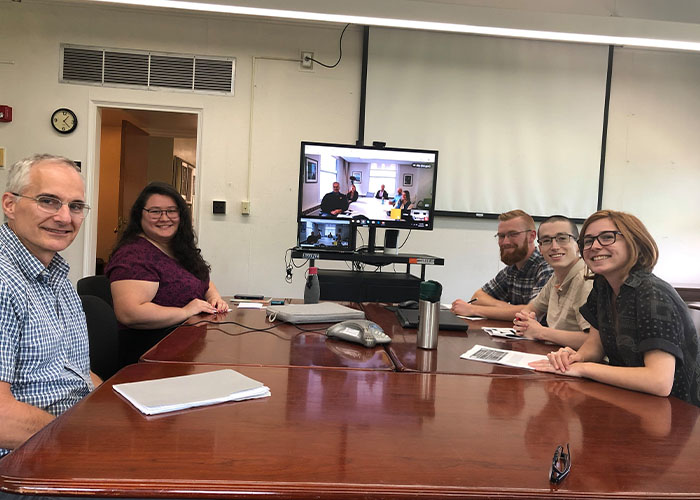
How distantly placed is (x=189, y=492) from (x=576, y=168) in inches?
177

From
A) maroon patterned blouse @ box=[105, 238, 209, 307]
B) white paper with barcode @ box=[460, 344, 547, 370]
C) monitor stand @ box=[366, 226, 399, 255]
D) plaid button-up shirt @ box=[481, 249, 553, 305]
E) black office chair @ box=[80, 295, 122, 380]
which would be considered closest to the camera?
white paper with barcode @ box=[460, 344, 547, 370]

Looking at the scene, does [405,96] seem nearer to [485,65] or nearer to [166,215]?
[485,65]

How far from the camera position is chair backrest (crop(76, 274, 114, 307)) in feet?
7.21

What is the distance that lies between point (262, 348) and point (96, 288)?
104 centimetres

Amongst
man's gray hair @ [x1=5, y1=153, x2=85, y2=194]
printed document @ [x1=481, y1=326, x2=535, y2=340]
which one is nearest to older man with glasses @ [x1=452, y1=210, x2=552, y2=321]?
printed document @ [x1=481, y1=326, x2=535, y2=340]

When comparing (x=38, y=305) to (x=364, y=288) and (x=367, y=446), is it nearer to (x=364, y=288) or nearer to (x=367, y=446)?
(x=367, y=446)

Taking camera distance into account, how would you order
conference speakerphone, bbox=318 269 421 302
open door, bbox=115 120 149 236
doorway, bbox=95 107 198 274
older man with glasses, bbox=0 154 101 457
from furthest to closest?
open door, bbox=115 120 149 236 < doorway, bbox=95 107 198 274 < conference speakerphone, bbox=318 269 421 302 < older man with glasses, bbox=0 154 101 457

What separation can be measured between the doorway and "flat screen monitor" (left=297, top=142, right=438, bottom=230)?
319 centimetres

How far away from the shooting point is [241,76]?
4.36m

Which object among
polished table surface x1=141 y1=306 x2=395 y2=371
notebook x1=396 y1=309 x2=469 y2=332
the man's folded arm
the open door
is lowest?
the man's folded arm

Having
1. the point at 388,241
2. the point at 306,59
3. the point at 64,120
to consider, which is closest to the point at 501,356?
the point at 388,241

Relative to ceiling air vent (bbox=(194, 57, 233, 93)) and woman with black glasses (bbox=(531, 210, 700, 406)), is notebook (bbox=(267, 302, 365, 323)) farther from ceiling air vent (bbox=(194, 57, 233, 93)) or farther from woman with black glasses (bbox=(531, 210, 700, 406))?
ceiling air vent (bbox=(194, 57, 233, 93))

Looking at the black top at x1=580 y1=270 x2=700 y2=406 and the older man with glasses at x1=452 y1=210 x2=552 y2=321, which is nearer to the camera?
the black top at x1=580 y1=270 x2=700 y2=406

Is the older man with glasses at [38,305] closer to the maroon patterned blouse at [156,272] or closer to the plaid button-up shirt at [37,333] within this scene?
the plaid button-up shirt at [37,333]
